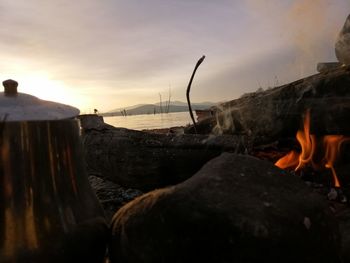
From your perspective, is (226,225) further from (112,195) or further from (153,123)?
(153,123)

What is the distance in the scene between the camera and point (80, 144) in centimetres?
274

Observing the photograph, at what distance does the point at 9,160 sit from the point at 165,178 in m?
2.65

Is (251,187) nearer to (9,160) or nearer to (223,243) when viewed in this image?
(223,243)

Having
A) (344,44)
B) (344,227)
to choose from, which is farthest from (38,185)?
(344,44)

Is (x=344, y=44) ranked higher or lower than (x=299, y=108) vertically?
higher

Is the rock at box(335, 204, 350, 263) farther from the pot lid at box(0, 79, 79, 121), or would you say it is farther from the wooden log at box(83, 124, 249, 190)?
the pot lid at box(0, 79, 79, 121)

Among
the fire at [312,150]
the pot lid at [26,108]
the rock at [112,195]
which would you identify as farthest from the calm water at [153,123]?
the pot lid at [26,108]

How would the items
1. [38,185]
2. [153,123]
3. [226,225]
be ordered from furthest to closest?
[153,123], [38,185], [226,225]

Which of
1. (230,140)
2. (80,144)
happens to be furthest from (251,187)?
(230,140)

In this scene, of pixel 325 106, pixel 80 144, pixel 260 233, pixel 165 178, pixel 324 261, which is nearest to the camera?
pixel 260 233

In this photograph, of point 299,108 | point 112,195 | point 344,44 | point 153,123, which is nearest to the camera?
point 299,108

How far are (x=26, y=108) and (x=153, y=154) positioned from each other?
2439mm

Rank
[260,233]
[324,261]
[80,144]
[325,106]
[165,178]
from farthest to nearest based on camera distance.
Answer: [165,178], [325,106], [80,144], [324,261], [260,233]

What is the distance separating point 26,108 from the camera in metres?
2.41
